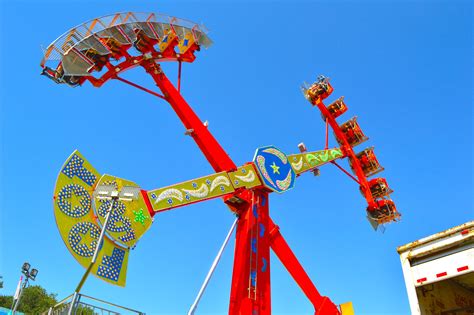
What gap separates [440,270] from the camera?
533cm

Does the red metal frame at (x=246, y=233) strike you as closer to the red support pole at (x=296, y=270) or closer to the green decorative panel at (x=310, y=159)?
the red support pole at (x=296, y=270)

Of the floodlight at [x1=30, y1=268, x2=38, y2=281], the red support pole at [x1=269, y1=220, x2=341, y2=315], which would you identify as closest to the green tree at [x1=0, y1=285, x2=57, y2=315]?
the floodlight at [x1=30, y1=268, x2=38, y2=281]

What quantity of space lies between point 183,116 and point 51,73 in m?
3.41

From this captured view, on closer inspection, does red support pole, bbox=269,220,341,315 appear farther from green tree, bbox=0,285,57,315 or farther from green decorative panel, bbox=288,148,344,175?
green tree, bbox=0,285,57,315

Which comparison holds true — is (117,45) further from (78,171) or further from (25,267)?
(25,267)

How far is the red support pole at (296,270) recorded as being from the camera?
1132 cm

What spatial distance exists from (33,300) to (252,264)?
34.1 metres

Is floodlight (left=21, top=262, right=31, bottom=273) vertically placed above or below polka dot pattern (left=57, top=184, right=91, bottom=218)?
above

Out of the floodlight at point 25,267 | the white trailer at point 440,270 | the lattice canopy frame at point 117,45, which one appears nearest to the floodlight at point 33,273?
the floodlight at point 25,267

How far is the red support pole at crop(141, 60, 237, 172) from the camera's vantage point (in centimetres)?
1080

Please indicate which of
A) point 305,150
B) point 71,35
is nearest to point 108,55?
point 71,35

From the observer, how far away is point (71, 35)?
9664 mm

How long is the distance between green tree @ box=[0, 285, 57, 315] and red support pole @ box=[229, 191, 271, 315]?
31487 mm

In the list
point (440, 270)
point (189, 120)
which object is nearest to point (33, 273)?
point (189, 120)
